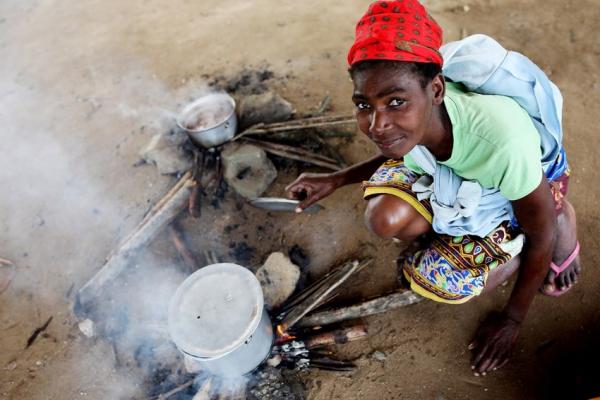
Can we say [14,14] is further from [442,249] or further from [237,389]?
[442,249]

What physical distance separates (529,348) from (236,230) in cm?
200

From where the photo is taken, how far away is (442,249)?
204 cm

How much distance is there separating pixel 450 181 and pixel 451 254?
41cm

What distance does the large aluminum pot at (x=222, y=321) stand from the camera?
1928mm

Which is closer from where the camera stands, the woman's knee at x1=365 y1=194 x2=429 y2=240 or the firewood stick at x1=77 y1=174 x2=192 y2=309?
the woman's knee at x1=365 y1=194 x2=429 y2=240

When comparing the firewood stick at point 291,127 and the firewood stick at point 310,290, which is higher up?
the firewood stick at point 291,127

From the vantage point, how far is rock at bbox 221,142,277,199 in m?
3.06

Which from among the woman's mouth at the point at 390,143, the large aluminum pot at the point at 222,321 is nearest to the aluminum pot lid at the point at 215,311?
the large aluminum pot at the point at 222,321

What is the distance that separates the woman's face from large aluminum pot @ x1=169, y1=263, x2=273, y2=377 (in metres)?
1.02

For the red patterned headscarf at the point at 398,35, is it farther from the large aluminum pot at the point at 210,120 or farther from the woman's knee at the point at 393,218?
the large aluminum pot at the point at 210,120

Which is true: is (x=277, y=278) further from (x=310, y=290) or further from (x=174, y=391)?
(x=174, y=391)

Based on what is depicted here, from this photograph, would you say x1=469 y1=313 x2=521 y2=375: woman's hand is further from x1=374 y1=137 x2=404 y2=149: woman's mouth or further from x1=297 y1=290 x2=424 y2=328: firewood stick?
x1=374 y1=137 x2=404 y2=149: woman's mouth

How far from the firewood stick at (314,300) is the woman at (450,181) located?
0.36m

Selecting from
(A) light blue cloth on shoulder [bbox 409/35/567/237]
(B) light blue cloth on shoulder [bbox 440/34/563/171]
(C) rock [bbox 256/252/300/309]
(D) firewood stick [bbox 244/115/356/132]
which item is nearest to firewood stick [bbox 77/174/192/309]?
(D) firewood stick [bbox 244/115/356/132]
